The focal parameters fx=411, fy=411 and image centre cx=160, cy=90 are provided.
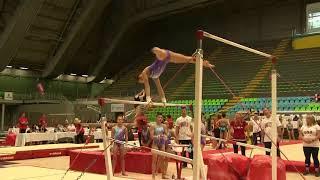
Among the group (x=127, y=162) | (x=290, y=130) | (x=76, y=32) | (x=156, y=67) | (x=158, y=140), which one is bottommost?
(x=127, y=162)

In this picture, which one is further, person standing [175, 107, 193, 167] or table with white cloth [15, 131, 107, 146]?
table with white cloth [15, 131, 107, 146]

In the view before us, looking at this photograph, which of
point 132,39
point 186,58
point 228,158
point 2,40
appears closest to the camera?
point 186,58

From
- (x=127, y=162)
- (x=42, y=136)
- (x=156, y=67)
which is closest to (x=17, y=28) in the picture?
(x=42, y=136)

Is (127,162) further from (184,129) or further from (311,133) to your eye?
(311,133)

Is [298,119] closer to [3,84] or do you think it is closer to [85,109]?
[85,109]

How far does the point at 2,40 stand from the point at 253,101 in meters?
14.3

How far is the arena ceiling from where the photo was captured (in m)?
23.2

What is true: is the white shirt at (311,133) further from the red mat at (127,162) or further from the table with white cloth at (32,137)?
the table with white cloth at (32,137)

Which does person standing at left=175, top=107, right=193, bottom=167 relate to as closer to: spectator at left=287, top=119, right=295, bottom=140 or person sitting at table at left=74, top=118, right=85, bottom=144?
person sitting at table at left=74, top=118, right=85, bottom=144

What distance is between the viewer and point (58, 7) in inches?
977

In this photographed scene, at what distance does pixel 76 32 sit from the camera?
26016mm

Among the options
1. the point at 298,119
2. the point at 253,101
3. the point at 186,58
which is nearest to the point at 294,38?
the point at 253,101

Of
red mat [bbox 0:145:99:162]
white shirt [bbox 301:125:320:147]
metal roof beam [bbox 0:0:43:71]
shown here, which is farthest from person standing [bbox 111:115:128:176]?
metal roof beam [bbox 0:0:43:71]

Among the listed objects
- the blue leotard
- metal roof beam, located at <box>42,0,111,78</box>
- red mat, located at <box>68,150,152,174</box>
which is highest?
metal roof beam, located at <box>42,0,111,78</box>
